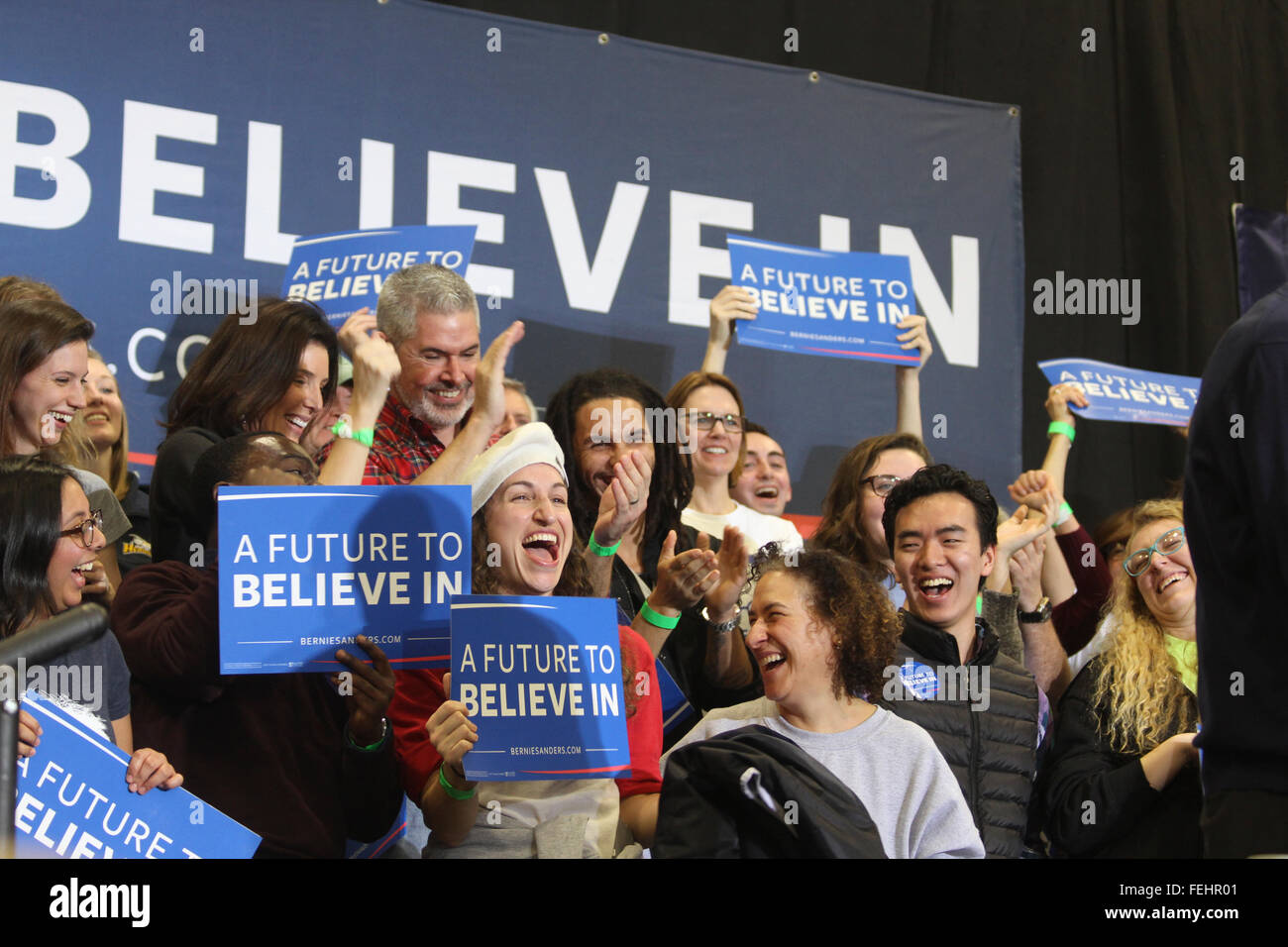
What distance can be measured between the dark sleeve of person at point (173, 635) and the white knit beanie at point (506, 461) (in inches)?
21.8

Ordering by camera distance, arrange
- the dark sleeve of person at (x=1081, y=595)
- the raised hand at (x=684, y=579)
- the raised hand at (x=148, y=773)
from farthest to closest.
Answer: the dark sleeve of person at (x=1081, y=595) < the raised hand at (x=684, y=579) < the raised hand at (x=148, y=773)

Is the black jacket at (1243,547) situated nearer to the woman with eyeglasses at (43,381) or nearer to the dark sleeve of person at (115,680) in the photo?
the dark sleeve of person at (115,680)

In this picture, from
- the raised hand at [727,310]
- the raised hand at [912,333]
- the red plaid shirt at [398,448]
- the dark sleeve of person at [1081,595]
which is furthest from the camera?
the raised hand at [912,333]

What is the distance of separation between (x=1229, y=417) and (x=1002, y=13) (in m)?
4.28

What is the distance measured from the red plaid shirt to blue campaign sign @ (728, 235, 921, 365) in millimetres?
1247

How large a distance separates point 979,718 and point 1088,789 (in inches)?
12.5

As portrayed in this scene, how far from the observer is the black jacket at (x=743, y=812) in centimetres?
228

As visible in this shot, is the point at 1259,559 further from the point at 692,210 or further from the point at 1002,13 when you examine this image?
the point at 1002,13

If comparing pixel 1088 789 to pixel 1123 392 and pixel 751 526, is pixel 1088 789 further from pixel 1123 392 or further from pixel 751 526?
pixel 1123 392

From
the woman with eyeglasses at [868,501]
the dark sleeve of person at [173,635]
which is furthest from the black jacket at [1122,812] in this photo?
the dark sleeve of person at [173,635]

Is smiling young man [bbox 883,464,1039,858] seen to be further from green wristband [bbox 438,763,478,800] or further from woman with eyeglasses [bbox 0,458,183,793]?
woman with eyeglasses [bbox 0,458,183,793]

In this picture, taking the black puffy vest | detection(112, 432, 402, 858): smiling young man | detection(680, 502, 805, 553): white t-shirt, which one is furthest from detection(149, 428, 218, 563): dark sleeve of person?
the black puffy vest

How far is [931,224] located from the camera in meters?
5.52
